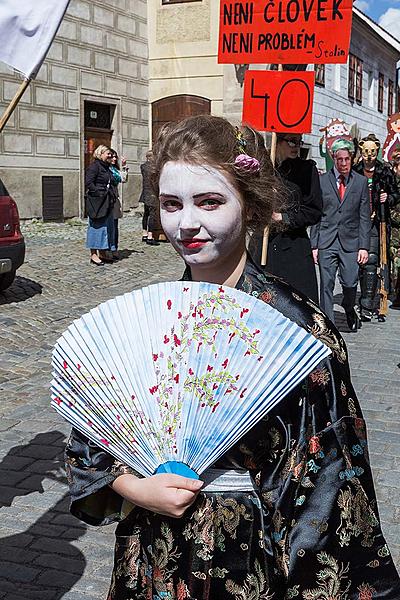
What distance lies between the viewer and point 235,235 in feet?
6.11

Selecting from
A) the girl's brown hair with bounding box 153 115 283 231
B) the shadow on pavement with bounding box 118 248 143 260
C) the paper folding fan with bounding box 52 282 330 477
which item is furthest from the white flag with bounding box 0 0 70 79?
the shadow on pavement with bounding box 118 248 143 260

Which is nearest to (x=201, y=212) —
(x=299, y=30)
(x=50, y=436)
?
(x=50, y=436)

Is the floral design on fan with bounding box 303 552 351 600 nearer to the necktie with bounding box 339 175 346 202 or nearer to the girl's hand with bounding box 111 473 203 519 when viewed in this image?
the girl's hand with bounding box 111 473 203 519

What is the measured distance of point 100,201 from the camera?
1252 centimetres

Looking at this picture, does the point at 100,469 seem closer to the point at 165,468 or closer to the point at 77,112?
the point at 165,468

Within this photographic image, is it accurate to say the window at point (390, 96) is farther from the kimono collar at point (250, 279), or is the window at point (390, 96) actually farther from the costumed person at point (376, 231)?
the kimono collar at point (250, 279)

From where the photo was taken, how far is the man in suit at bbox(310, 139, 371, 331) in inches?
320

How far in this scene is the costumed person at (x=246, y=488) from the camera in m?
1.70

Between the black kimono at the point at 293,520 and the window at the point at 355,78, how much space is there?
27.5 m

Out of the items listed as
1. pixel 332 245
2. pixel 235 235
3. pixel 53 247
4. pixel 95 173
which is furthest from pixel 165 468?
pixel 53 247

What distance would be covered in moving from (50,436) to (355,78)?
25.7 meters

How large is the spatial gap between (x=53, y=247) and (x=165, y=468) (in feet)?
42.4

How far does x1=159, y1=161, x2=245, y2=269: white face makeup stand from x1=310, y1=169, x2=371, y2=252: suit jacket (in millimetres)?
6392

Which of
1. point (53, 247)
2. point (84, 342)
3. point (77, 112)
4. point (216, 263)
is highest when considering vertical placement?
point (77, 112)
